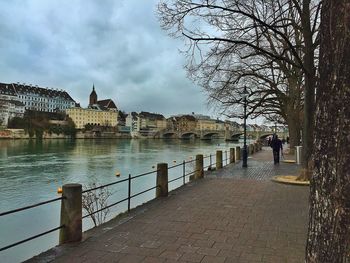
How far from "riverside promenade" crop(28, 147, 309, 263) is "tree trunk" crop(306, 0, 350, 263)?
3012 mm

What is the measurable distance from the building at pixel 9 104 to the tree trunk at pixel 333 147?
→ 132060mm

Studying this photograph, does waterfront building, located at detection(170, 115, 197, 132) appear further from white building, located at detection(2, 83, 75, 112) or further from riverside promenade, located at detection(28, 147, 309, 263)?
riverside promenade, located at detection(28, 147, 309, 263)

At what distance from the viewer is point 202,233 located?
7289 millimetres

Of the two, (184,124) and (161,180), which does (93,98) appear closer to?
(184,124)

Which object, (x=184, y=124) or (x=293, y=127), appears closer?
(x=293, y=127)

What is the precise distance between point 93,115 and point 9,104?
42032mm

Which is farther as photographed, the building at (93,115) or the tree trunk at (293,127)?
the building at (93,115)

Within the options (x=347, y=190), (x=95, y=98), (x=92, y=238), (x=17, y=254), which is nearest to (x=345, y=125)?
(x=347, y=190)

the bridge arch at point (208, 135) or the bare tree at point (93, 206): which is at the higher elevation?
the bridge arch at point (208, 135)

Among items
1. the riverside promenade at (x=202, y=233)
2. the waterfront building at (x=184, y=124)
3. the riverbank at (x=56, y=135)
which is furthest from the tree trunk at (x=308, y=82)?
the waterfront building at (x=184, y=124)

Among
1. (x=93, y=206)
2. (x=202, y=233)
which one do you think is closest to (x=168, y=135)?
(x=93, y=206)

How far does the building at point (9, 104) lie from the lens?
134250mm

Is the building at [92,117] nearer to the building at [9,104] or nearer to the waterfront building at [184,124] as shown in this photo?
the building at [9,104]

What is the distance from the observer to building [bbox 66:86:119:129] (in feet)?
568
